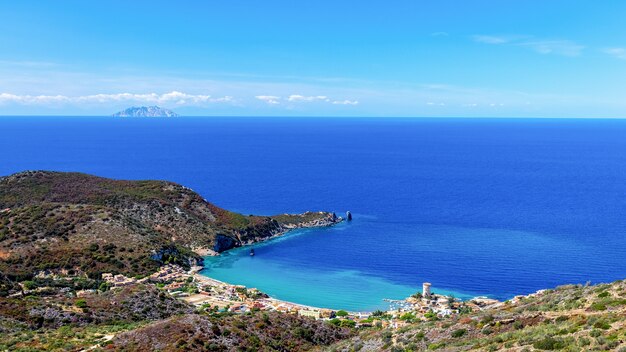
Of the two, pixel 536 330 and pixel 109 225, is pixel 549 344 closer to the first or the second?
pixel 536 330

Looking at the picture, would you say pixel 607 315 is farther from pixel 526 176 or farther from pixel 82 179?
pixel 526 176

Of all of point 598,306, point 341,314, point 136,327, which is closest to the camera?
point 598,306

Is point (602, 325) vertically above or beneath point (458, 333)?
above

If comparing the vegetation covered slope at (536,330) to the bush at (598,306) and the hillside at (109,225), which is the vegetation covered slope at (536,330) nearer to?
the bush at (598,306)

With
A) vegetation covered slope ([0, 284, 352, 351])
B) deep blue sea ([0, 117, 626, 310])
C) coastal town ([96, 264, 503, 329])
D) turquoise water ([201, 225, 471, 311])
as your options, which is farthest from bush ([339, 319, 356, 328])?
deep blue sea ([0, 117, 626, 310])

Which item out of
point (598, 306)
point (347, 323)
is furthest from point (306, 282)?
point (598, 306)

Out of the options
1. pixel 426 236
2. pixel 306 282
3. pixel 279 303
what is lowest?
pixel 306 282

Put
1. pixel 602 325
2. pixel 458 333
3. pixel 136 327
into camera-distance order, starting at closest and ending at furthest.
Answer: pixel 602 325, pixel 458 333, pixel 136 327

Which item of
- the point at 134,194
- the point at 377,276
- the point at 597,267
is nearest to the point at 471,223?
the point at 597,267
